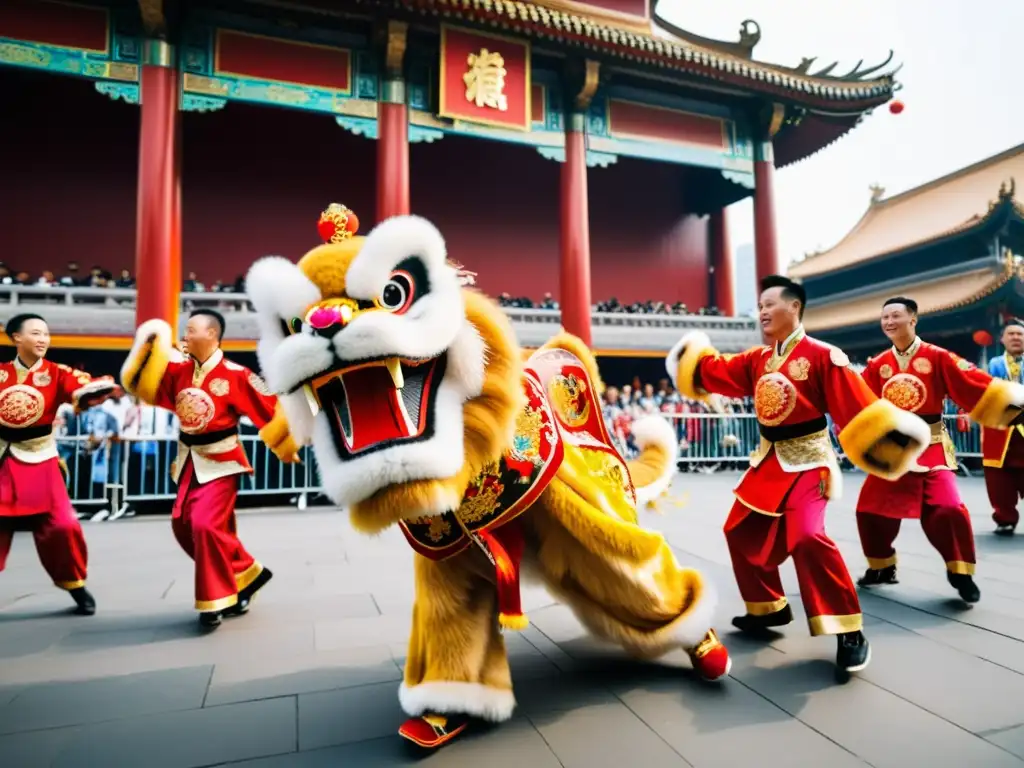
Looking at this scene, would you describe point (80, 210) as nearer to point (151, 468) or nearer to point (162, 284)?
point (162, 284)

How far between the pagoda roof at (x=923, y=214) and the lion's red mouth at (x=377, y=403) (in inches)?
638

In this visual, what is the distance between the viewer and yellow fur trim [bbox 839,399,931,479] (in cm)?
222

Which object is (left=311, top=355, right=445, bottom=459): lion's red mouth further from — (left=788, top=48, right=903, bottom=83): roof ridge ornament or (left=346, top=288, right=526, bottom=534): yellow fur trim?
(left=788, top=48, right=903, bottom=83): roof ridge ornament

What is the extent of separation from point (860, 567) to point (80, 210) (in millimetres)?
13718

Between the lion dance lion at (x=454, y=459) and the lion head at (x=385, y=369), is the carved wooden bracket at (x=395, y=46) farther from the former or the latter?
the lion head at (x=385, y=369)

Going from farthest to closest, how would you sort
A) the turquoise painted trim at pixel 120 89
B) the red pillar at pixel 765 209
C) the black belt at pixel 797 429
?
the red pillar at pixel 765 209, the turquoise painted trim at pixel 120 89, the black belt at pixel 797 429

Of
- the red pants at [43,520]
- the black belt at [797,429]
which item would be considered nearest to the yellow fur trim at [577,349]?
the black belt at [797,429]

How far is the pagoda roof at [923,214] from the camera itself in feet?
51.9

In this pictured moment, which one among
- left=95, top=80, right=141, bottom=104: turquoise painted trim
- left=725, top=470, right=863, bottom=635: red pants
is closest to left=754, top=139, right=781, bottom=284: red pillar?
left=95, top=80, right=141, bottom=104: turquoise painted trim

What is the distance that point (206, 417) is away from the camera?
129 inches

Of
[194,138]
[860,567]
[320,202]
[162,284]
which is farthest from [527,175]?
[860,567]

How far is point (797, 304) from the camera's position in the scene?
8.93ft

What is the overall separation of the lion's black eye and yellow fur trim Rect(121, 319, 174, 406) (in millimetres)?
2159

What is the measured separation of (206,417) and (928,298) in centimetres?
1593
